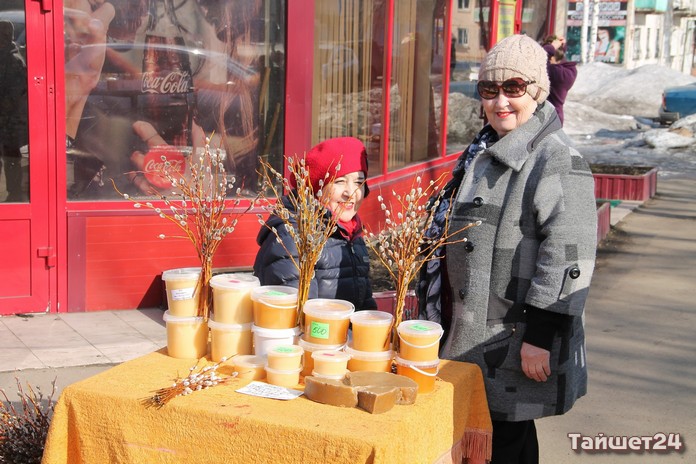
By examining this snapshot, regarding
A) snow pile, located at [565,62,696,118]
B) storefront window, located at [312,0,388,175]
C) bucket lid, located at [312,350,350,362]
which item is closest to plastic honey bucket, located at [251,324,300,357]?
bucket lid, located at [312,350,350,362]

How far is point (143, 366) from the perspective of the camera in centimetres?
292

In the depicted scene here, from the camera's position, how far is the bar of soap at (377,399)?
2500 millimetres

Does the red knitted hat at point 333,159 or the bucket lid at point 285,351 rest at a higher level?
the red knitted hat at point 333,159

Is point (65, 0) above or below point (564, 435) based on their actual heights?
above

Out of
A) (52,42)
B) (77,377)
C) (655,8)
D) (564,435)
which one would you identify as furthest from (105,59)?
(655,8)

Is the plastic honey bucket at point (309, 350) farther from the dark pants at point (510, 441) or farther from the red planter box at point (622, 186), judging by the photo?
the red planter box at point (622, 186)

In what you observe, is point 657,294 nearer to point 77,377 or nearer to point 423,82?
point 423,82

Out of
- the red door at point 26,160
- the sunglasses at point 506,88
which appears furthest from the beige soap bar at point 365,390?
the red door at point 26,160

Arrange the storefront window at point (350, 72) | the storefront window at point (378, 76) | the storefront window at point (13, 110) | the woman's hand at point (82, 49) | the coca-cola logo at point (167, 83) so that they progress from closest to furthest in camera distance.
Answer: the storefront window at point (13, 110) < the woman's hand at point (82, 49) < the coca-cola logo at point (167, 83) < the storefront window at point (350, 72) < the storefront window at point (378, 76)

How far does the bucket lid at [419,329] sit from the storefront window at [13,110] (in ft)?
13.9

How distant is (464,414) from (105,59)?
437cm

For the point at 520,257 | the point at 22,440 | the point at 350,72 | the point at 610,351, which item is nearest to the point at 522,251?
the point at 520,257

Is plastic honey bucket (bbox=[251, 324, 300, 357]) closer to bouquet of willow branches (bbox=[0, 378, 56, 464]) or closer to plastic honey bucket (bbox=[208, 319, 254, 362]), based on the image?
plastic honey bucket (bbox=[208, 319, 254, 362])

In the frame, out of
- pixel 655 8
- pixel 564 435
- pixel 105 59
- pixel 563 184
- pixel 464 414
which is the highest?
pixel 655 8
